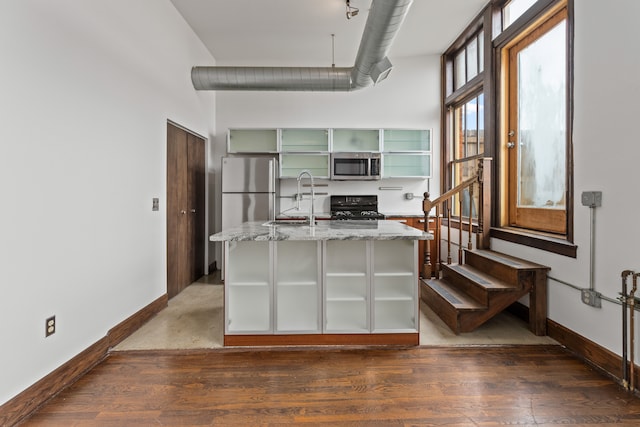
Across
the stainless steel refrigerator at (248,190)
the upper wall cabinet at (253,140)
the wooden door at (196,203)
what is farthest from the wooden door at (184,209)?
the upper wall cabinet at (253,140)

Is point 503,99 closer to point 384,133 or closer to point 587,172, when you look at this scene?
point 587,172

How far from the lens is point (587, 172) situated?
2.26 metres

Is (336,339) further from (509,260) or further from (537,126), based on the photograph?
(537,126)

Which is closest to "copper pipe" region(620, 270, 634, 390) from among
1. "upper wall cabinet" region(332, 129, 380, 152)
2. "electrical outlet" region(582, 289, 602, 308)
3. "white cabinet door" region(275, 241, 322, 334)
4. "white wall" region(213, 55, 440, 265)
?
"electrical outlet" region(582, 289, 602, 308)

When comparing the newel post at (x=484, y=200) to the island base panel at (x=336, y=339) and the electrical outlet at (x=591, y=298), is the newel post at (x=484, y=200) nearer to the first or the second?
the electrical outlet at (x=591, y=298)

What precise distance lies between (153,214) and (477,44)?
4.28m

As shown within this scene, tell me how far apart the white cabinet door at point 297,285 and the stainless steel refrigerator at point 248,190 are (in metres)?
→ 1.83

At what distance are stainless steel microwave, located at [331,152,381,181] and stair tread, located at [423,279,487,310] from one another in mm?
1932

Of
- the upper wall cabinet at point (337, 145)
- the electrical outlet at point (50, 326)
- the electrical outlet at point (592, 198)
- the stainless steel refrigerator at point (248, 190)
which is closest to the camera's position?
the electrical outlet at point (50, 326)

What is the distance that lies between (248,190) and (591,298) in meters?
3.69

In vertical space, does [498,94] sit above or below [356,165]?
above

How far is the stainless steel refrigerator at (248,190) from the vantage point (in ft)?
14.3

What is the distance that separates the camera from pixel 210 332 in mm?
2723

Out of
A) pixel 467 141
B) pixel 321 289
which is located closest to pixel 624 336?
pixel 321 289
